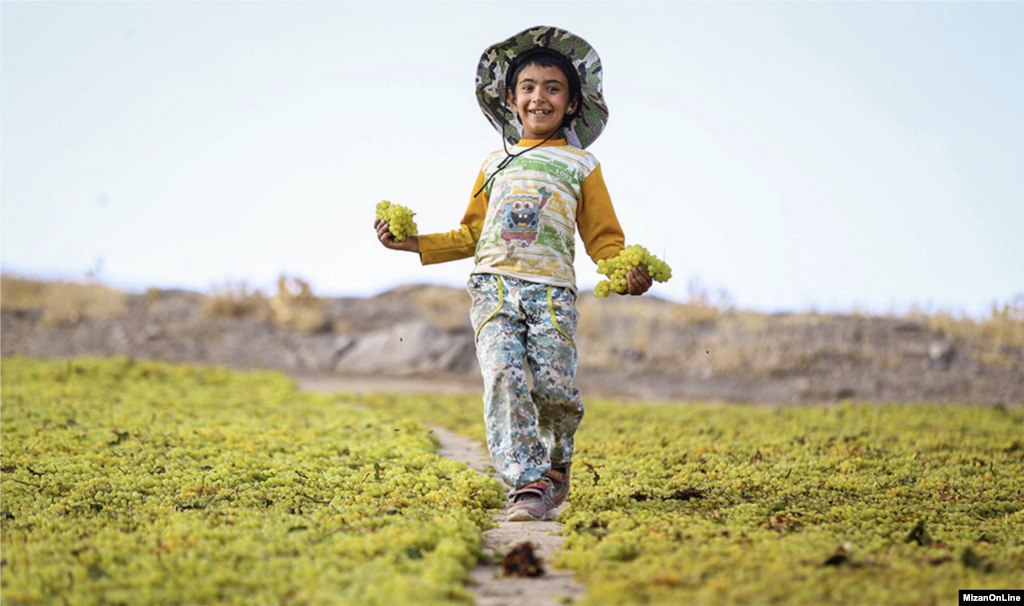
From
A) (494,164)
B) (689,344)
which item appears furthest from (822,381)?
(494,164)

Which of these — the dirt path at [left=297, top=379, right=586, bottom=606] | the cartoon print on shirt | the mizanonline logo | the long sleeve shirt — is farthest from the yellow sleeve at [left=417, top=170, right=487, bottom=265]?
the mizanonline logo

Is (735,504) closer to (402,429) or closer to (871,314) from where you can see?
(402,429)

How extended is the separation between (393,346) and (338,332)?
2090 mm

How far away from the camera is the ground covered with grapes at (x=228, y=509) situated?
2715 mm

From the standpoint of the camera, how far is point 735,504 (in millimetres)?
4223

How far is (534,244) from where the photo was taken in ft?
13.4

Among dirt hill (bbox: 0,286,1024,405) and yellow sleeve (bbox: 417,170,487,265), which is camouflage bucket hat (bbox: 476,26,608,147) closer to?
yellow sleeve (bbox: 417,170,487,265)

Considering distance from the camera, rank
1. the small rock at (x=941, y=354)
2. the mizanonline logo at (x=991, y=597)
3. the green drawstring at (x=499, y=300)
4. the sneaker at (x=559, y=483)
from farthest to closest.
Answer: the small rock at (x=941, y=354)
the sneaker at (x=559, y=483)
the green drawstring at (x=499, y=300)
the mizanonline logo at (x=991, y=597)

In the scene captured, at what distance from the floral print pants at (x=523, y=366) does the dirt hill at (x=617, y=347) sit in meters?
9.97

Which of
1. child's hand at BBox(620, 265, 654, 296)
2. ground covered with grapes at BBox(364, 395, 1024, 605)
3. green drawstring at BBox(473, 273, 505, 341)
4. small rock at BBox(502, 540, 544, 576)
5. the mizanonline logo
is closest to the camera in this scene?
the mizanonline logo

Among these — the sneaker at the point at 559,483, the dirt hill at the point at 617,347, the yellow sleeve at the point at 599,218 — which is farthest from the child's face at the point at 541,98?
the dirt hill at the point at 617,347

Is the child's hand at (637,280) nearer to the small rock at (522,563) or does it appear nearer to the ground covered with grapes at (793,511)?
the ground covered with grapes at (793,511)

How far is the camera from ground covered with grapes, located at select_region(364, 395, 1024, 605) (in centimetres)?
266

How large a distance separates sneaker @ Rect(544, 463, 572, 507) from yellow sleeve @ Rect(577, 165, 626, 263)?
114 cm
